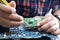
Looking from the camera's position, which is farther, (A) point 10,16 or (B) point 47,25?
(B) point 47,25

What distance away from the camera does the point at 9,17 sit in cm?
51

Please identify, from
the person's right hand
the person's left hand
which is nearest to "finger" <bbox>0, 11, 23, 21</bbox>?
the person's right hand

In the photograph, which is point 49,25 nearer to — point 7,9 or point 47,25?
point 47,25

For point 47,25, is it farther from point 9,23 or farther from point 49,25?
point 9,23

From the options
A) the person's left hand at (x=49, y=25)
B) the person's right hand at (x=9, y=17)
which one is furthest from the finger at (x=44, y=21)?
the person's right hand at (x=9, y=17)

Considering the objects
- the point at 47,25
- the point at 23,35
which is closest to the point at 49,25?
the point at 47,25

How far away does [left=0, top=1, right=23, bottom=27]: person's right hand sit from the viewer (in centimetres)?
49

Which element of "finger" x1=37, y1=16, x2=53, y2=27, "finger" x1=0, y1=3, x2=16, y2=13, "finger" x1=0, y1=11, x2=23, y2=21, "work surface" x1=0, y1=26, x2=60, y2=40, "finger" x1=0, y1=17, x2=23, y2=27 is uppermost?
"finger" x1=0, y1=3, x2=16, y2=13

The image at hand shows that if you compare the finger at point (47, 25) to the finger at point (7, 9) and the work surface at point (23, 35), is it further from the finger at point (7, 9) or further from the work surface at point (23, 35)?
the finger at point (7, 9)

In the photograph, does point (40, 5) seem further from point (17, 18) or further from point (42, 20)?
point (17, 18)

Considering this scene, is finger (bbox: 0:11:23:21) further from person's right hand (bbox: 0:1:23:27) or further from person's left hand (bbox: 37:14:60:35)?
person's left hand (bbox: 37:14:60:35)

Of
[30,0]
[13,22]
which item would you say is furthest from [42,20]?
[30,0]

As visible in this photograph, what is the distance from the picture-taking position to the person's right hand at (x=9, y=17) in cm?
49

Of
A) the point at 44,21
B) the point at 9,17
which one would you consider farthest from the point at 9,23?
the point at 44,21
